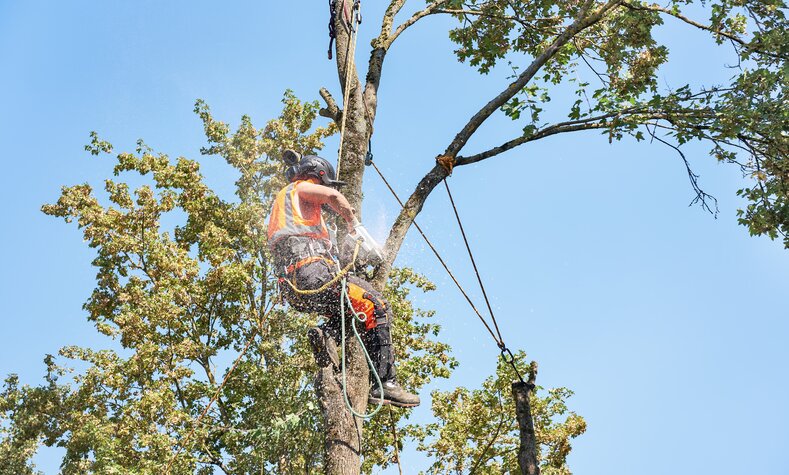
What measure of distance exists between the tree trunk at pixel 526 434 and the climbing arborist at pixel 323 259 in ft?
Result: 7.15

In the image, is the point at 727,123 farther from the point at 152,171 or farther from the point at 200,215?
the point at 152,171

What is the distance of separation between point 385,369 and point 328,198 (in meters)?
1.30

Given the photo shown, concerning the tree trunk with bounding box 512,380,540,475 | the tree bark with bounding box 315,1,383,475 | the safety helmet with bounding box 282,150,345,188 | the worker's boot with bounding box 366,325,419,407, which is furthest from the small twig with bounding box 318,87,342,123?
the tree trunk with bounding box 512,380,540,475

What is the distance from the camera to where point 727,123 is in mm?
6051

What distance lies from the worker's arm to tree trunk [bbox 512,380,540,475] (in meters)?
2.77

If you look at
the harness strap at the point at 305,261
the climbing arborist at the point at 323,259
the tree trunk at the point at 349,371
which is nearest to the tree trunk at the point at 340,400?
the tree trunk at the point at 349,371

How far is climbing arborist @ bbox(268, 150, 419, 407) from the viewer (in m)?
5.42

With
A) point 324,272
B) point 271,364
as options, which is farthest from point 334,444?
point 271,364

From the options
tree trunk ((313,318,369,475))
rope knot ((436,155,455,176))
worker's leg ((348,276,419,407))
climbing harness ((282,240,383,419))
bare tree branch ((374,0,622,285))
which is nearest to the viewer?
tree trunk ((313,318,369,475))

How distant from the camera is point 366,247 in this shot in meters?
5.51

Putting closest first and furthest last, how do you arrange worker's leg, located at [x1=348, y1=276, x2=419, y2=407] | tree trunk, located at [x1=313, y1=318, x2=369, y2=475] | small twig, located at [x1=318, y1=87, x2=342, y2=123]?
tree trunk, located at [x1=313, y1=318, x2=369, y2=475], worker's leg, located at [x1=348, y1=276, x2=419, y2=407], small twig, located at [x1=318, y1=87, x2=342, y2=123]

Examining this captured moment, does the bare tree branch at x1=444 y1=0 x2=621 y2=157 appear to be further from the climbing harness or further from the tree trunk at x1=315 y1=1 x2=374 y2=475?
the climbing harness

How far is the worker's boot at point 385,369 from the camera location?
5414mm

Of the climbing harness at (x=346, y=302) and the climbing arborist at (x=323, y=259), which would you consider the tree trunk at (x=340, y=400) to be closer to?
the climbing harness at (x=346, y=302)
